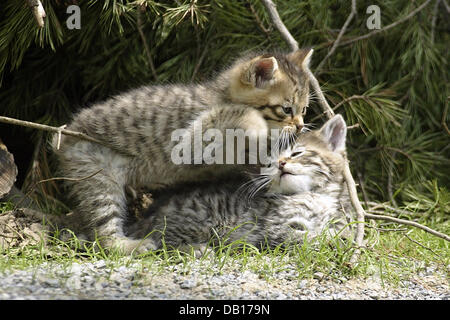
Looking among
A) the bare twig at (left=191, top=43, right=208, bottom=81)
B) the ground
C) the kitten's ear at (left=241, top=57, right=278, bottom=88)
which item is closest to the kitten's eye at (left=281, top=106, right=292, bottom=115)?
the kitten's ear at (left=241, top=57, right=278, bottom=88)

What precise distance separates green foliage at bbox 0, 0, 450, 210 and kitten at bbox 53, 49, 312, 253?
0.58 meters

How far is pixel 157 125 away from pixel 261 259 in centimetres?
97

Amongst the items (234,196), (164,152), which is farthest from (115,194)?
(234,196)

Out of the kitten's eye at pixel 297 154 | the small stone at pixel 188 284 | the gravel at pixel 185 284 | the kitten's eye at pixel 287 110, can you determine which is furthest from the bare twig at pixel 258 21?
the small stone at pixel 188 284

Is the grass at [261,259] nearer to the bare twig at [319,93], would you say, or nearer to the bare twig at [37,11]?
the bare twig at [319,93]

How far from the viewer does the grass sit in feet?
8.30

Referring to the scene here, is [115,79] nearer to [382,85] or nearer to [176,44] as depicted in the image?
[176,44]

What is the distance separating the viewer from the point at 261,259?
2.68m

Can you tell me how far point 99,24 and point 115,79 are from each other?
19.6 inches

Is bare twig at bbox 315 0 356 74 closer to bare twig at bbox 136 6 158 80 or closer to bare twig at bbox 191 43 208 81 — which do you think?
bare twig at bbox 191 43 208 81

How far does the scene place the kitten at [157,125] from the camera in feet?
10.0

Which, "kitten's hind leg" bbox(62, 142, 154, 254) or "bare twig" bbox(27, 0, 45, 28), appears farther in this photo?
"kitten's hind leg" bbox(62, 142, 154, 254)

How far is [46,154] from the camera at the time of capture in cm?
393

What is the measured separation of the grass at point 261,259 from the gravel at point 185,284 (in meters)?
0.02
